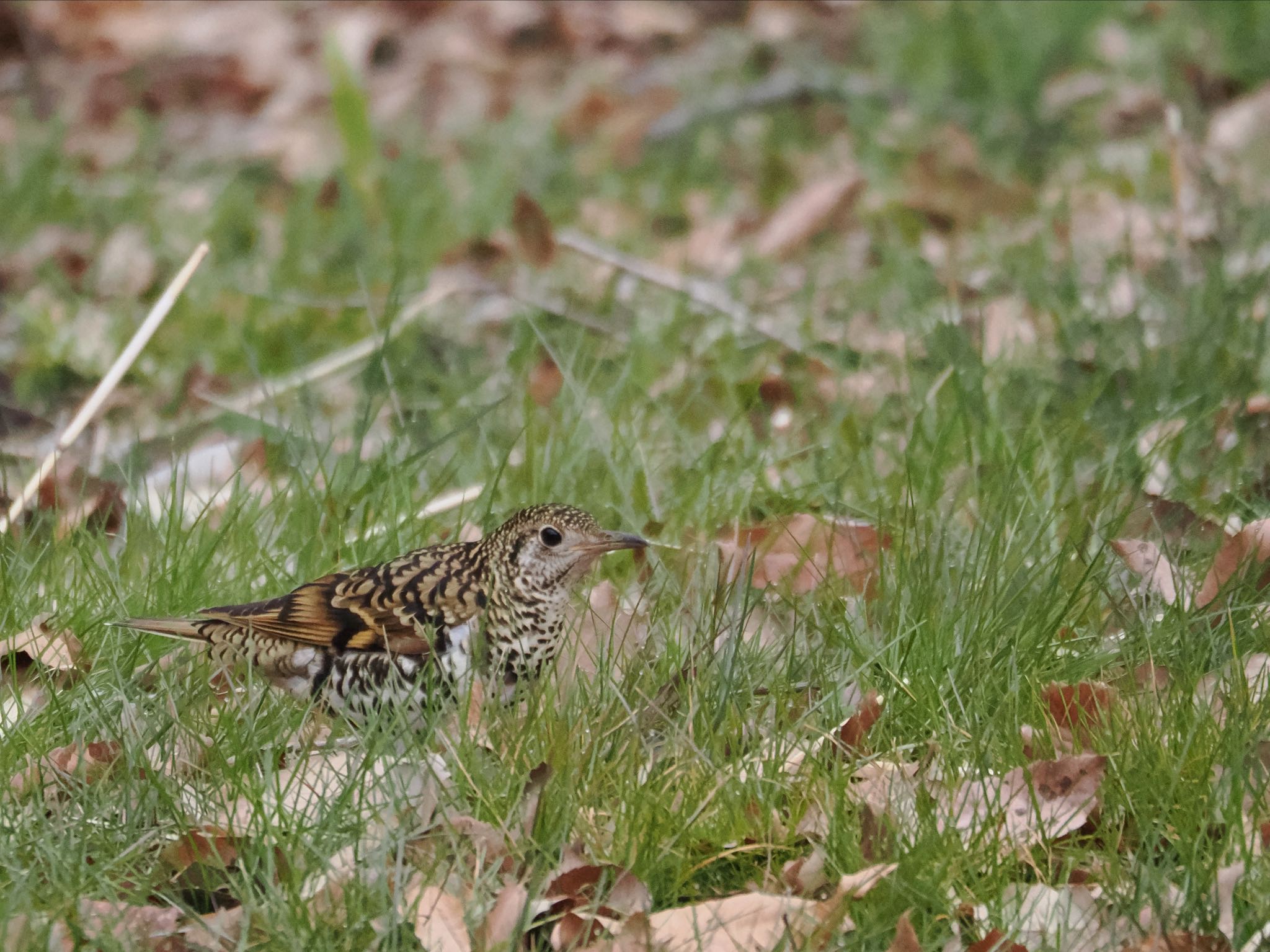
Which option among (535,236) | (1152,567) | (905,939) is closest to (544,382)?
(535,236)

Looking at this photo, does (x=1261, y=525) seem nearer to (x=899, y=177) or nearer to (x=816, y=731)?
(x=816, y=731)

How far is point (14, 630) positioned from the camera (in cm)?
374

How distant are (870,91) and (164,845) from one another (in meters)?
6.94

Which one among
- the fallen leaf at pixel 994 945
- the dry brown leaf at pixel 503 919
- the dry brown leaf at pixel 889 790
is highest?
the dry brown leaf at pixel 503 919

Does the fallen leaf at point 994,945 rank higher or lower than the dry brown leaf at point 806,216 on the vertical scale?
lower

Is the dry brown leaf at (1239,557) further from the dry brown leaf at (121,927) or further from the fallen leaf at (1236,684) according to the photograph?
the dry brown leaf at (121,927)

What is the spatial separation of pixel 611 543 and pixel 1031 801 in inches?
45.6

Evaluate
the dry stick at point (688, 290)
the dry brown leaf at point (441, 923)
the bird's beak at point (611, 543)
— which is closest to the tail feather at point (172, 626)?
the bird's beak at point (611, 543)

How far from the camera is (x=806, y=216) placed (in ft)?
25.2

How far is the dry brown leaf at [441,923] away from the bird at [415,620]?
2.53 ft

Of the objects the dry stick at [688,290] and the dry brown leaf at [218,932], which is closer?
the dry brown leaf at [218,932]

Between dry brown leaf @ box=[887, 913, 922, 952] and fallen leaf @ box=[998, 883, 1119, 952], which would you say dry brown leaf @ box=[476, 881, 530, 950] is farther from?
fallen leaf @ box=[998, 883, 1119, 952]

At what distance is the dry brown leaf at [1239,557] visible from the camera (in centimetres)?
372

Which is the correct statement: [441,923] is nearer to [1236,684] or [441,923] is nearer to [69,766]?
[69,766]
